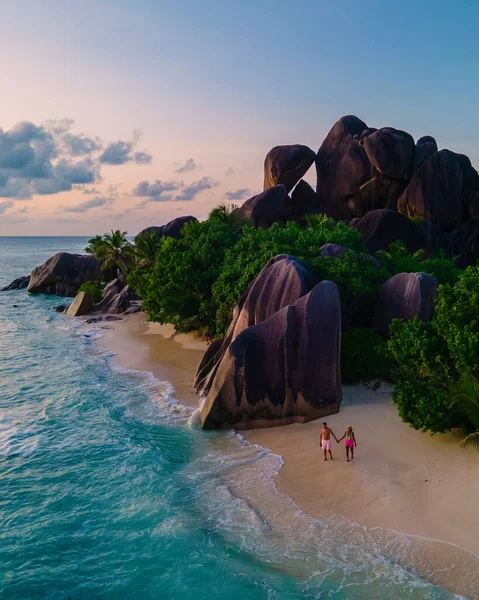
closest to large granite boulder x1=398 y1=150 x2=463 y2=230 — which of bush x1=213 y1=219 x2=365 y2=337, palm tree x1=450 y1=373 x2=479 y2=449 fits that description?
bush x1=213 y1=219 x2=365 y2=337

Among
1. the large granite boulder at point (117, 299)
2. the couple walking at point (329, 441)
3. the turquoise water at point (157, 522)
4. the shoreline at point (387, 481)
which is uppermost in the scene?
the large granite boulder at point (117, 299)

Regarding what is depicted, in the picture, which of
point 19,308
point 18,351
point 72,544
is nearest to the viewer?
point 72,544

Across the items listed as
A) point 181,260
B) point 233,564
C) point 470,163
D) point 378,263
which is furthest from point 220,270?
point 470,163

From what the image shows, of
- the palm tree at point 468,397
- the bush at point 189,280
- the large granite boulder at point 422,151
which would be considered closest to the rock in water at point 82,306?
the bush at point 189,280

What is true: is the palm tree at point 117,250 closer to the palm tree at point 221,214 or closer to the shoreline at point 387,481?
the palm tree at point 221,214

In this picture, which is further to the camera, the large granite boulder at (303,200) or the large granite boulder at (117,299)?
the large granite boulder at (303,200)

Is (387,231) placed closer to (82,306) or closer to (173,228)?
(173,228)

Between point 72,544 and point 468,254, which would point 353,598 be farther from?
point 468,254

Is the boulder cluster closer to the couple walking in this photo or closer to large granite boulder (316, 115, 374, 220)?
the couple walking
